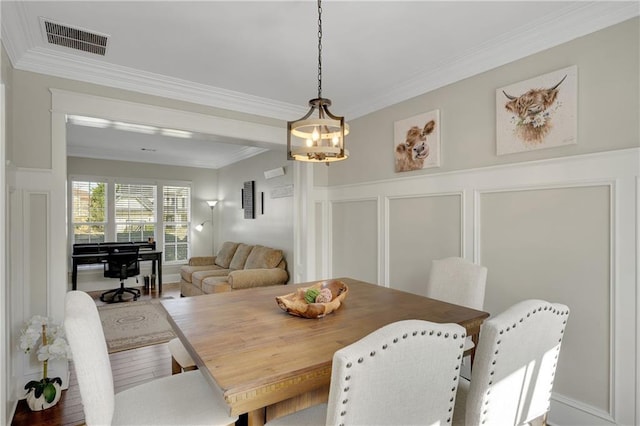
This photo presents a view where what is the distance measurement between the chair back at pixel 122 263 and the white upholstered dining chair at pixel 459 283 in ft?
16.4

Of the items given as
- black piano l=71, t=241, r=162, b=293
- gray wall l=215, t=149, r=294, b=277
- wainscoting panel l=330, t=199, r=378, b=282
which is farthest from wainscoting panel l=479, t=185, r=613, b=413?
black piano l=71, t=241, r=162, b=293

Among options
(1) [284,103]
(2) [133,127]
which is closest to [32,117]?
(2) [133,127]

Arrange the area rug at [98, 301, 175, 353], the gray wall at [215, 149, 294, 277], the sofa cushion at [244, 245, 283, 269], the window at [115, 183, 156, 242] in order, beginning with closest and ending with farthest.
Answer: the area rug at [98, 301, 175, 353], the sofa cushion at [244, 245, 283, 269], the gray wall at [215, 149, 294, 277], the window at [115, 183, 156, 242]

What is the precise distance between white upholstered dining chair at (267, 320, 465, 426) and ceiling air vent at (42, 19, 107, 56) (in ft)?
8.55

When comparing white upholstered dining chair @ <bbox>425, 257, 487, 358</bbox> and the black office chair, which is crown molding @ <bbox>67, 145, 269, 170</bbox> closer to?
the black office chair

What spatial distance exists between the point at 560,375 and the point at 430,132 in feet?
6.52

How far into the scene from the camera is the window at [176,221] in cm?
699

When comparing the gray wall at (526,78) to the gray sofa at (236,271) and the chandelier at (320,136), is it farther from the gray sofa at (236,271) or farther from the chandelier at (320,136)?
the gray sofa at (236,271)

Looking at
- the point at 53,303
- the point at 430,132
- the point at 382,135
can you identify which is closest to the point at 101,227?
the point at 53,303

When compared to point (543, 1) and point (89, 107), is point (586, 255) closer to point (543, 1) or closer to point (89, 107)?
point (543, 1)

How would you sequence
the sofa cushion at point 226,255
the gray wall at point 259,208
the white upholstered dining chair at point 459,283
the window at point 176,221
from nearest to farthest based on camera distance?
the white upholstered dining chair at point 459,283, the gray wall at point 259,208, the sofa cushion at point 226,255, the window at point 176,221

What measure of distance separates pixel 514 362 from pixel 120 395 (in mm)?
1655

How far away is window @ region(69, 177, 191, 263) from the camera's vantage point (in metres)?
6.18

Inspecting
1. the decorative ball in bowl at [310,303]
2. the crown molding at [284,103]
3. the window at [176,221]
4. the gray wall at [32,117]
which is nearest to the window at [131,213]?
the window at [176,221]
